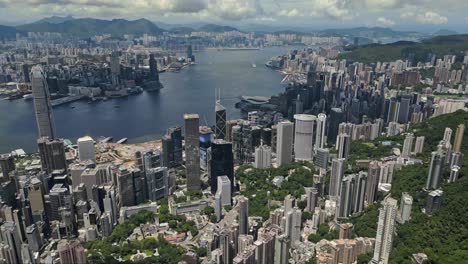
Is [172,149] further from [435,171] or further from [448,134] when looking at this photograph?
[448,134]

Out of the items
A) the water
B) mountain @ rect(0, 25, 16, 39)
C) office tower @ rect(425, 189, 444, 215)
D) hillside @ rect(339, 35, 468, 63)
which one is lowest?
the water

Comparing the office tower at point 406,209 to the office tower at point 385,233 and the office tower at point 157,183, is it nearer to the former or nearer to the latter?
the office tower at point 385,233

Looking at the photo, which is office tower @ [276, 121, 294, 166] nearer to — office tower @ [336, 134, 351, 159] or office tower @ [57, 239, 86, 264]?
office tower @ [336, 134, 351, 159]

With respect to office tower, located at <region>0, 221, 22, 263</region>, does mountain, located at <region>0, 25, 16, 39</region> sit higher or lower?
higher

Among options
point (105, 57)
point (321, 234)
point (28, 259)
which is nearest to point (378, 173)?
point (321, 234)

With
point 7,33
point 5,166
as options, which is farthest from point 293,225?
point 7,33

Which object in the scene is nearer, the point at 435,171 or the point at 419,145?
the point at 435,171

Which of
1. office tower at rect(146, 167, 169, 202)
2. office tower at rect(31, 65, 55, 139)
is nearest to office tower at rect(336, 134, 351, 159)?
office tower at rect(146, 167, 169, 202)
